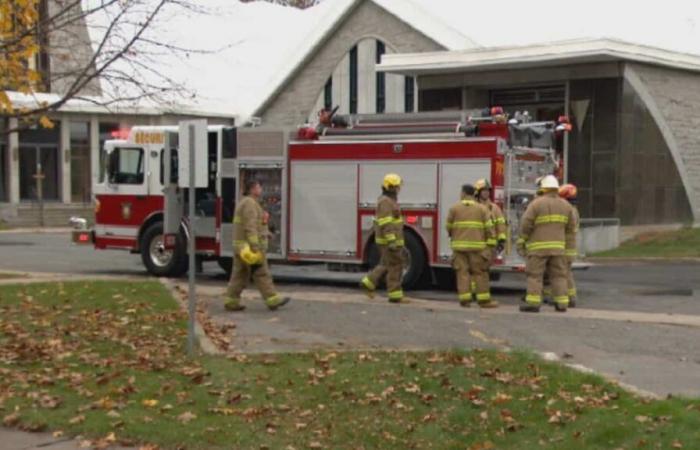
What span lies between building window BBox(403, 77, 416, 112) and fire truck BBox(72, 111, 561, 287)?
1377cm

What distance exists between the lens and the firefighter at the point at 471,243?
1335cm

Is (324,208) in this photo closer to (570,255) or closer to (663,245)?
(570,255)

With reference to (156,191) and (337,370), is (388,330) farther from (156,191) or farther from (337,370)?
(156,191)

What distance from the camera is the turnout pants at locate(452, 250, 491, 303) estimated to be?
44.2 ft

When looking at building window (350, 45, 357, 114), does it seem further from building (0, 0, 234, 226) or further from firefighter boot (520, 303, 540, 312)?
firefighter boot (520, 303, 540, 312)

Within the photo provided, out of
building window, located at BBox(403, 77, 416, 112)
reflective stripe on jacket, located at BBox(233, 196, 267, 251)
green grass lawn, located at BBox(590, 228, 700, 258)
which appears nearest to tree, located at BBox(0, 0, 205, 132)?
reflective stripe on jacket, located at BBox(233, 196, 267, 251)

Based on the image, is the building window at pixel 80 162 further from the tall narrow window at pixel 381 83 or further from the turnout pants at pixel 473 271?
the turnout pants at pixel 473 271

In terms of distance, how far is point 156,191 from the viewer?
59.2ft

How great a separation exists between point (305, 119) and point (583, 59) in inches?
452

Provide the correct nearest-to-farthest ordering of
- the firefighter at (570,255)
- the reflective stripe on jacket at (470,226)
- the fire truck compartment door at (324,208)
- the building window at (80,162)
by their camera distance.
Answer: the firefighter at (570,255) < the reflective stripe on jacket at (470,226) < the fire truck compartment door at (324,208) < the building window at (80,162)

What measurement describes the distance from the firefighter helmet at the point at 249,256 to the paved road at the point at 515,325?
2.23 ft

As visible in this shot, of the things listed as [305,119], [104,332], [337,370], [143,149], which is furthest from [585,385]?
[305,119]

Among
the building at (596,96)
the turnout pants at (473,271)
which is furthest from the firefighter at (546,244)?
the building at (596,96)

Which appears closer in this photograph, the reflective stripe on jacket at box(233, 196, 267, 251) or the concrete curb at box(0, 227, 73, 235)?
the reflective stripe on jacket at box(233, 196, 267, 251)
